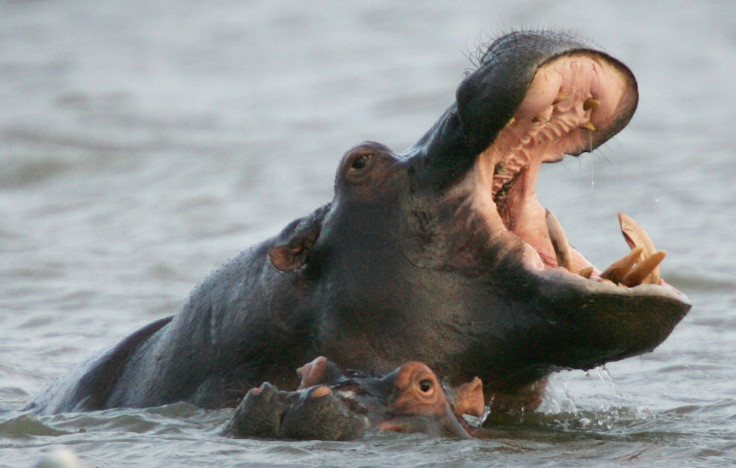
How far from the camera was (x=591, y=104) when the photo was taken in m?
6.68

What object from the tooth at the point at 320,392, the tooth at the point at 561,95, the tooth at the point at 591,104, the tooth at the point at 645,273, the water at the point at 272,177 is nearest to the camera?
the tooth at the point at 320,392

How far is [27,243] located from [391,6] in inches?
555

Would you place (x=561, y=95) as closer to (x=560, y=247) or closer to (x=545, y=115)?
(x=545, y=115)

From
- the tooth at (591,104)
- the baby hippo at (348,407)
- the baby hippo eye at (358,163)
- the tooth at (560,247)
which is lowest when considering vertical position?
the baby hippo at (348,407)

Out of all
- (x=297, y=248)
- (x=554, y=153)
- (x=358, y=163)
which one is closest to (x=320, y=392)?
(x=297, y=248)

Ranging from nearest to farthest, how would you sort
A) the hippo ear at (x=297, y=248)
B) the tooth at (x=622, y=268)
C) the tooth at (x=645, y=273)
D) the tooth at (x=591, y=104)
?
the tooth at (x=645, y=273) → the tooth at (x=622, y=268) → the tooth at (x=591, y=104) → the hippo ear at (x=297, y=248)

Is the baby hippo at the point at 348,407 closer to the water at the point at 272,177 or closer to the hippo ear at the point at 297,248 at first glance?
the water at the point at 272,177

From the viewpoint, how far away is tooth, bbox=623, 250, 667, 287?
244 inches

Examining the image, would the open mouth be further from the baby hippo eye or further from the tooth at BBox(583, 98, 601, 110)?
the baby hippo eye

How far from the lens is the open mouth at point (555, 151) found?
20.8 feet

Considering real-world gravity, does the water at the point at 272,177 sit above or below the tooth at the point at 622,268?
above

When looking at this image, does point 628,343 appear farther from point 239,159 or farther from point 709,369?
point 239,159

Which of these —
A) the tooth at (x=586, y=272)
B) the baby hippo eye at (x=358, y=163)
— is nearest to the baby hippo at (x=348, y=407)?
the tooth at (x=586, y=272)

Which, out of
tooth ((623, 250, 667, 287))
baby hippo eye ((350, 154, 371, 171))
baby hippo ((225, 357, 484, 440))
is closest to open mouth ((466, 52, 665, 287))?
tooth ((623, 250, 667, 287))
